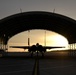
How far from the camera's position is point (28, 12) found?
42906mm

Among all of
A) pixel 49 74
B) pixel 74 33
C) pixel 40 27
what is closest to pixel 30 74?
pixel 49 74

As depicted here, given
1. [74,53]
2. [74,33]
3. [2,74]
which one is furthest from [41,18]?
[2,74]

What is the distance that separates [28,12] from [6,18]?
3855 millimetres

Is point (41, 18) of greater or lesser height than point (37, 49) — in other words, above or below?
above

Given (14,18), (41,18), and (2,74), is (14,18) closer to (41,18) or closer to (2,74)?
(41,18)

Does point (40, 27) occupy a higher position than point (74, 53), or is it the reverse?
point (40, 27)

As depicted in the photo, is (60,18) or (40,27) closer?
(60,18)

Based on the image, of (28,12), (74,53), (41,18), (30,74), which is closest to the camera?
(30,74)

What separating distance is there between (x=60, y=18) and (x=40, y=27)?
14.5 metres

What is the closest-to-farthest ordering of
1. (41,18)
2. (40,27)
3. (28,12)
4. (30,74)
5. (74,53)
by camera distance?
(30,74) → (28,12) → (41,18) → (40,27) → (74,53)

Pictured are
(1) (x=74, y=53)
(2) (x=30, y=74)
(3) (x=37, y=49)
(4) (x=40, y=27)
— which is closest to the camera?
(2) (x=30, y=74)

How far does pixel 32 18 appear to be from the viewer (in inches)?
1858

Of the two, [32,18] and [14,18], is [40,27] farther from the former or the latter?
[14,18]

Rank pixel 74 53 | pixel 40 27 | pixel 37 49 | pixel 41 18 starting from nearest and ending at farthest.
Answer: pixel 41 18 → pixel 37 49 → pixel 40 27 → pixel 74 53
